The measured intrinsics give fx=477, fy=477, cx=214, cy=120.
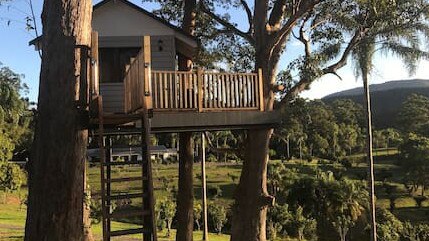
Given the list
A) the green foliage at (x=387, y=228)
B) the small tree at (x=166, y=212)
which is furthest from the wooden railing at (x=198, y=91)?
the green foliage at (x=387, y=228)

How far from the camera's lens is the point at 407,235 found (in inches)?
1325

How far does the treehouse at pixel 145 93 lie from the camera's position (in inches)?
284

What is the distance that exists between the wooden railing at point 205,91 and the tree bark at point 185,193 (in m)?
4.13

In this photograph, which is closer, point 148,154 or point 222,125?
point 148,154

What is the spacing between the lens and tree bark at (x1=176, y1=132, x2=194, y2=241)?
14672 millimetres

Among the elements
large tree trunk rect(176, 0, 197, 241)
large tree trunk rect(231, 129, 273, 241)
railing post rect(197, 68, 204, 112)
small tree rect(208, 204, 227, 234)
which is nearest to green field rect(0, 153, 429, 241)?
small tree rect(208, 204, 227, 234)

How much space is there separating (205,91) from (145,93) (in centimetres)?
273

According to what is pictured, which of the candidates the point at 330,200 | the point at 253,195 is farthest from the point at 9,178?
the point at 330,200

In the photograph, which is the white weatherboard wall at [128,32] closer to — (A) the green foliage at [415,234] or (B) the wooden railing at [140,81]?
(B) the wooden railing at [140,81]

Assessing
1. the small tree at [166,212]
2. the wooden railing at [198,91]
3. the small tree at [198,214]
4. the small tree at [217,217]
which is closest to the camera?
the wooden railing at [198,91]

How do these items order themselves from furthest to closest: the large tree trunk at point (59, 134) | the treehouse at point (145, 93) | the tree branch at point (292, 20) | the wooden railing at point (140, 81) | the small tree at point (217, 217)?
the small tree at point (217, 217) → the tree branch at point (292, 20) → the wooden railing at point (140, 81) → the treehouse at point (145, 93) → the large tree trunk at point (59, 134)

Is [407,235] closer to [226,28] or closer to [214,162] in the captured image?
[226,28]

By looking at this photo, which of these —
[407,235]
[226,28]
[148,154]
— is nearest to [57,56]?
[148,154]

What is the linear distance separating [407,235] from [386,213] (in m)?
2.10
